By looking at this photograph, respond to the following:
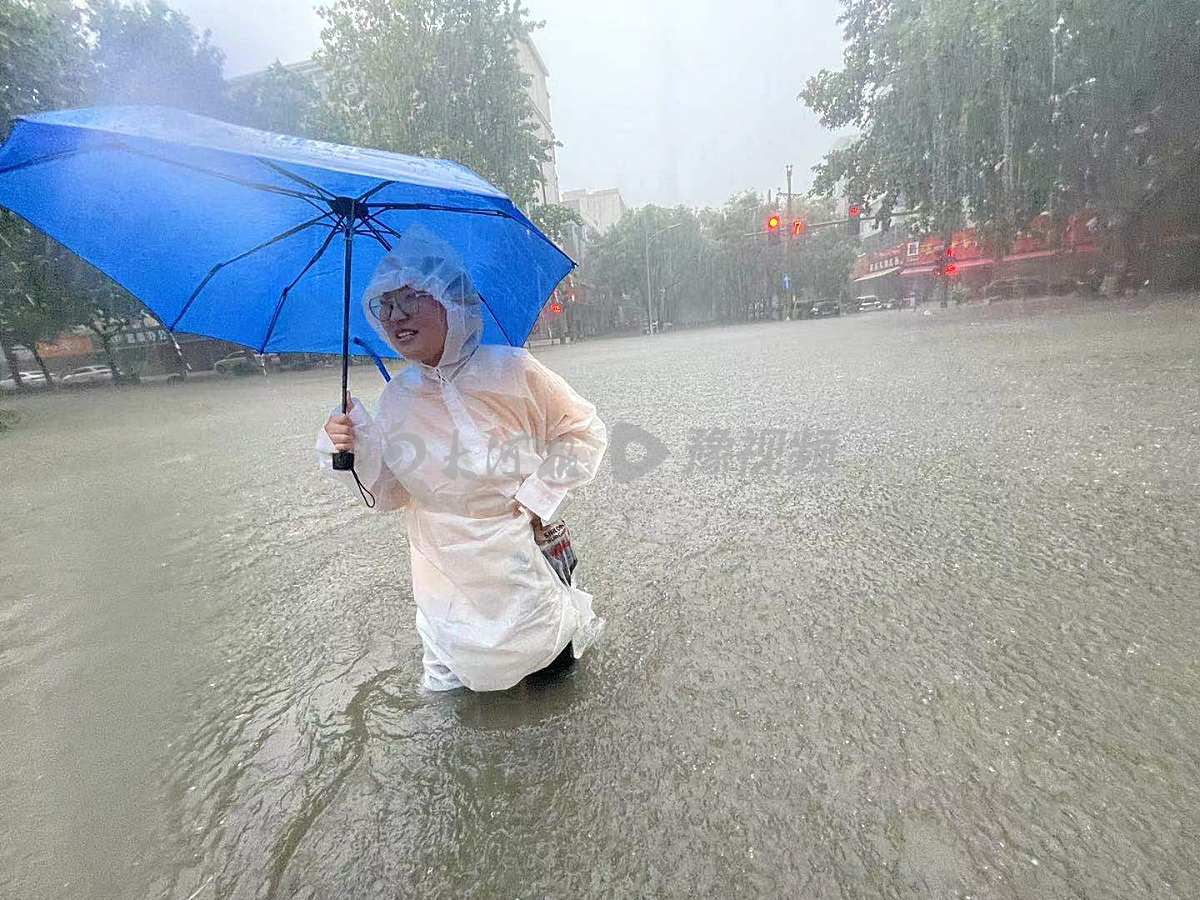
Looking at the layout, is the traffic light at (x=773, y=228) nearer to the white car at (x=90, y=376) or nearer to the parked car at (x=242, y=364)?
the parked car at (x=242, y=364)

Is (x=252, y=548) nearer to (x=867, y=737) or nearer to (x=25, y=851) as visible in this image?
(x=25, y=851)

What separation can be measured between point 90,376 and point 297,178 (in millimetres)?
34138

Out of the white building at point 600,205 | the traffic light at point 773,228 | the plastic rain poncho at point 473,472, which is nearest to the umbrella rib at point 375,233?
the plastic rain poncho at point 473,472

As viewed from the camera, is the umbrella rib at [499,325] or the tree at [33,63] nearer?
the umbrella rib at [499,325]

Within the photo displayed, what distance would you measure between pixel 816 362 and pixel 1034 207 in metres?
13.0

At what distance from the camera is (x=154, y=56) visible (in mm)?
20172

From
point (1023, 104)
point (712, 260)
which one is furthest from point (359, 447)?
point (712, 260)

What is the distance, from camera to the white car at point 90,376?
25156 mm

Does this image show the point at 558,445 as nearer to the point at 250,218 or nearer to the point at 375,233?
the point at 375,233

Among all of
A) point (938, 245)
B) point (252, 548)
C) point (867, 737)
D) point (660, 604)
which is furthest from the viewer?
point (938, 245)

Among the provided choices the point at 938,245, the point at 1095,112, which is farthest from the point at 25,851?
the point at 938,245

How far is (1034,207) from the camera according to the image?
1823 cm

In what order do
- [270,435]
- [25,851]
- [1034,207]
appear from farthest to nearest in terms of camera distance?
[1034,207] < [270,435] < [25,851]

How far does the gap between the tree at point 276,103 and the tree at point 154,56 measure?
2.21 feet
